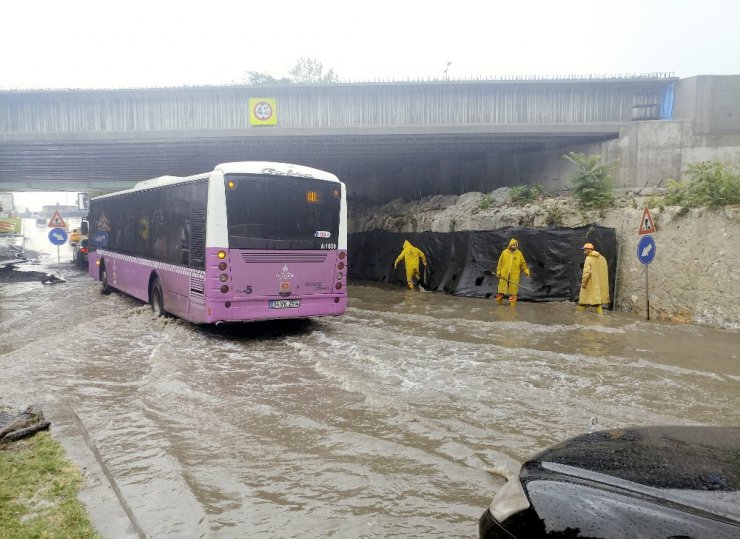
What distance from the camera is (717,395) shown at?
6789 millimetres

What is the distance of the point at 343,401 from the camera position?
637 cm

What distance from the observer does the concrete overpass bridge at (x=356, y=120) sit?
18.0 m

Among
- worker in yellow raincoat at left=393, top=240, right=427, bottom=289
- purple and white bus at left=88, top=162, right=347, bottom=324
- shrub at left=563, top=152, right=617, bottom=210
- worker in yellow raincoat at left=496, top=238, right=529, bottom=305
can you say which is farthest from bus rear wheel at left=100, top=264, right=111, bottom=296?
shrub at left=563, top=152, right=617, bottom=210

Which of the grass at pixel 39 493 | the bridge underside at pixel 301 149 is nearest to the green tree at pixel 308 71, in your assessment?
the bridge underside at pixel 301 149

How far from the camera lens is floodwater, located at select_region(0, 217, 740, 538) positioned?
13.3 feet

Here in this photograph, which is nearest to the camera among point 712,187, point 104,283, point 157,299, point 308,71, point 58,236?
point 712,187

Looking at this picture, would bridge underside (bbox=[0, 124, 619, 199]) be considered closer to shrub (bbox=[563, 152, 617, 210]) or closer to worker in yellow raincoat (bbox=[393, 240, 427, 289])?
shrub (bbox=[563, 152, 617, 210])

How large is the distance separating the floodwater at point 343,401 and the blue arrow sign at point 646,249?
1.35 m

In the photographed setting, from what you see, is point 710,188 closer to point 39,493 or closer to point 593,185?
point 593,185

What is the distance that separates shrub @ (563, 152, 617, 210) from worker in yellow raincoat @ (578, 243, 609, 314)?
87.4 inches

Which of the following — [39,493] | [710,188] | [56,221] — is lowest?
[39,493]

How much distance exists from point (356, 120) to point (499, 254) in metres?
7.52

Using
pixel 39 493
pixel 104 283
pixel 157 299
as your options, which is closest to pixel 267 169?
pixel 157 299

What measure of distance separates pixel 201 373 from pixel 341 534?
4.59 m
